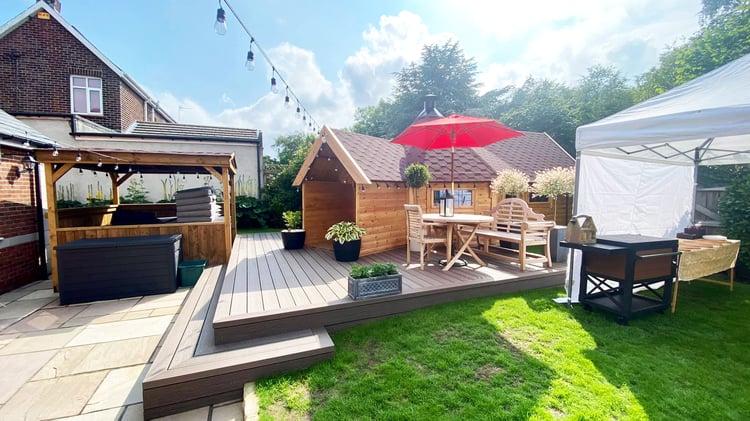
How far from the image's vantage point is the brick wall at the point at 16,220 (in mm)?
4828

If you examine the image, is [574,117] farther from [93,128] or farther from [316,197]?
[93,128]

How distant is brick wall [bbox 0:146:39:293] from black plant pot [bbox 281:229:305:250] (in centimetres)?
433

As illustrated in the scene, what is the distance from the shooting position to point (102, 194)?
35.3 feet

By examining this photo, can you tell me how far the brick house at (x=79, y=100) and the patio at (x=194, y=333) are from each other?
7.37 metres

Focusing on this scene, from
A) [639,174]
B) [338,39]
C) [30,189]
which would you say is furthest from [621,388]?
[338,39]

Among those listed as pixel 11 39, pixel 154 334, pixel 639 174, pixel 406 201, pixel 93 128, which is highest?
pixel 11 39

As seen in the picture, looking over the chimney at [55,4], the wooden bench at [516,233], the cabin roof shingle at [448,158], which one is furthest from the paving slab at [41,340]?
the chimney at [55,4]

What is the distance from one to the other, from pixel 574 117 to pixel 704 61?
20.7 ft

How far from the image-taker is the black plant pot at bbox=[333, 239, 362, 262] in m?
5.36

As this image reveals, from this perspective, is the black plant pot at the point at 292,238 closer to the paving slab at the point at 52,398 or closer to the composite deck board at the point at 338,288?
the composite deck board at the point at 338,288

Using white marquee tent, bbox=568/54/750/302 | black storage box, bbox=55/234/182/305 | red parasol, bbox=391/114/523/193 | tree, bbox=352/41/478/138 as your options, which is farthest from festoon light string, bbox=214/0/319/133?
tree, bbox=352/41/478/138

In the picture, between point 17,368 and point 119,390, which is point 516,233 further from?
point 17,368

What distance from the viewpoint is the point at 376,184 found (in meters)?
5.84

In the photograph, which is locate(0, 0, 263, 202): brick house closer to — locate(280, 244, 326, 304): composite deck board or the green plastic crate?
locate(280, 244, 326, 304): composite deck board
